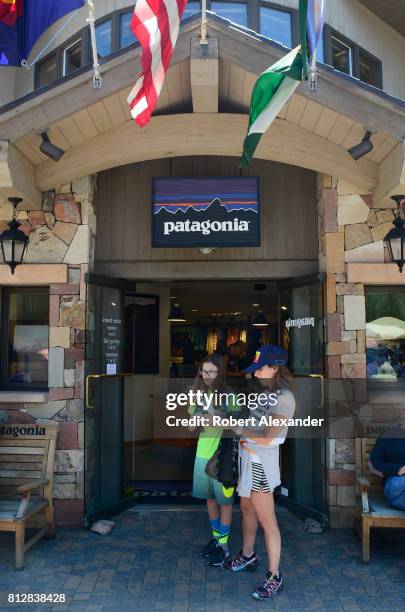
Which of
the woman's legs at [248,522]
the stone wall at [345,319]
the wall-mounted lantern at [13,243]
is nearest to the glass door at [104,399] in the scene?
the wall-mounted lantern at [13,243]

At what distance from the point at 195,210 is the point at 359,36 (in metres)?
Answer: 3.80

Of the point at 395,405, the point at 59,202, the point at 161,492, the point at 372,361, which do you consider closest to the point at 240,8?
the point at 59,202

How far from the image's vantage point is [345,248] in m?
5.30

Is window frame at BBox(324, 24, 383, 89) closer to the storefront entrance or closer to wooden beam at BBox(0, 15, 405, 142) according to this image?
wooden beam at BBox(0, 15, 405, 142)

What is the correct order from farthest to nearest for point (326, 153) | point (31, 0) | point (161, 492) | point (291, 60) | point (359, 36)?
point (359, 36) → point (161, 492) → point (31, 0) → point (326, 153) → point (291, 60)

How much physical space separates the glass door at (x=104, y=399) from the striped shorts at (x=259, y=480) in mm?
2057

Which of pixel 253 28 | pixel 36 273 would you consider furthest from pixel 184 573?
pixel 253 28

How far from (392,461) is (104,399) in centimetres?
288

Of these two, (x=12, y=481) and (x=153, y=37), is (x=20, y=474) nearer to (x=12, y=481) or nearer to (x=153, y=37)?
(x=12, y=481)

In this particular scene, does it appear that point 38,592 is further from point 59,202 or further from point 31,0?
point 31,0

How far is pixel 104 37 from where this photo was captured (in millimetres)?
6508

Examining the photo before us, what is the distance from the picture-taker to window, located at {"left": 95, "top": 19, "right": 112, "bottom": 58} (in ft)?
21.1

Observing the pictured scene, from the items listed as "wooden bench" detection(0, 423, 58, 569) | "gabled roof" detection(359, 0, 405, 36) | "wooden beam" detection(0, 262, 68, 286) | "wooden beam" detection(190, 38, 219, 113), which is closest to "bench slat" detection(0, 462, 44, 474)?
"wooden bench" detection(0, 423, 58, 569)

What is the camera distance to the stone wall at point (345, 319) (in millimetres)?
5141
